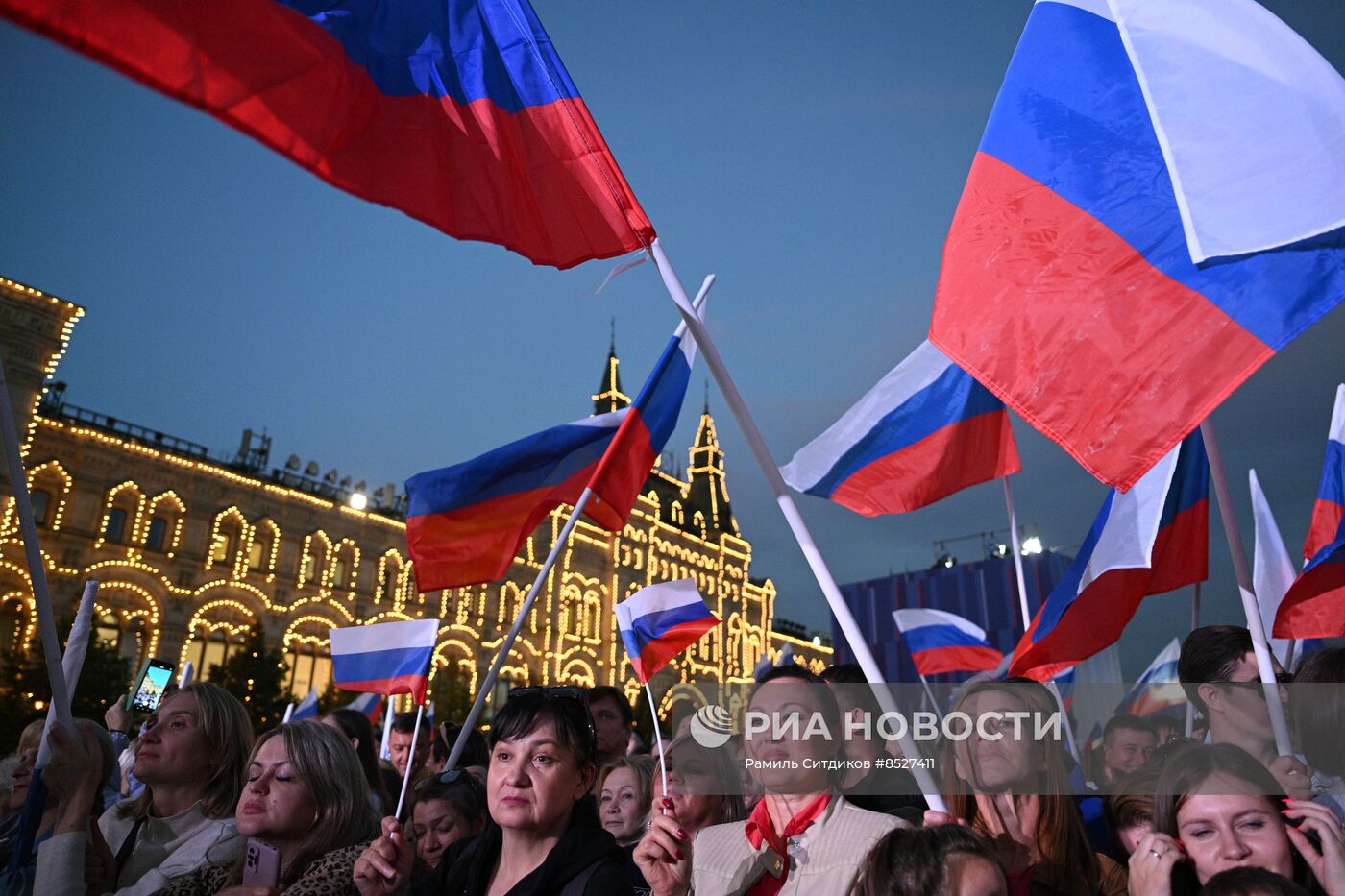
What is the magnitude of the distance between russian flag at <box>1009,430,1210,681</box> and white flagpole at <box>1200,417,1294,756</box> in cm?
110

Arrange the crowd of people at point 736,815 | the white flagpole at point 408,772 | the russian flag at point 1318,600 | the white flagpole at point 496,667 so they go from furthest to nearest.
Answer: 1. the white flagpole at point 496,667
2. the russian flag at point 1318,600
3. the white flagpole at point 408,772
4. the crowd of people at point 736,815

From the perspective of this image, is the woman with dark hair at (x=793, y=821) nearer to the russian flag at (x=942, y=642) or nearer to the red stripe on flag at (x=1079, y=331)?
the red stripe on flag at (x=1079, y=331)

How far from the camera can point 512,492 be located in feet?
20.1

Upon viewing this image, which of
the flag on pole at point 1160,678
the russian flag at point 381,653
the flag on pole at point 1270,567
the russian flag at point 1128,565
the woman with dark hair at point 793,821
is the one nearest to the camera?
the woman with dark hair at point 793,821

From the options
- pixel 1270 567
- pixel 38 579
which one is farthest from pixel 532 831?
pixel 1270 567

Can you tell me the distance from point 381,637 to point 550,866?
549 centimetres

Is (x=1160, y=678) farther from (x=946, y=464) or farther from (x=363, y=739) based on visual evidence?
(x=363, y=739)

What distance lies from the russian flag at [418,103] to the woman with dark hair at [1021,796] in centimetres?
202

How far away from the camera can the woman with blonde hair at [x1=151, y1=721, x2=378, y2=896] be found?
3410 millimetres

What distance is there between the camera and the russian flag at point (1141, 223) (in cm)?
279

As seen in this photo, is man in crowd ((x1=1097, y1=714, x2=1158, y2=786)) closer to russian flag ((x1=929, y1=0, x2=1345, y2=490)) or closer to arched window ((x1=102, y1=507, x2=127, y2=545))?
russian flag ((x1=929, y1=0, x2=1345, y2=490))

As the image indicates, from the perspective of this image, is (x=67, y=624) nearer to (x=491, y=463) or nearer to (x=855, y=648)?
(x=491, y=463)

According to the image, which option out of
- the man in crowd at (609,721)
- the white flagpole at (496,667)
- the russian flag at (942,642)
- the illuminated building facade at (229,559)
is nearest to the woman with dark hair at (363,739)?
the white flagpole at (496,667)

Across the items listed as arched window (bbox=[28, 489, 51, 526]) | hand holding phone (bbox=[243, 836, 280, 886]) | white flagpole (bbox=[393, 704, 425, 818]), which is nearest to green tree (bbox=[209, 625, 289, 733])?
arched window (bbox=[28, 489, 51, 526])
